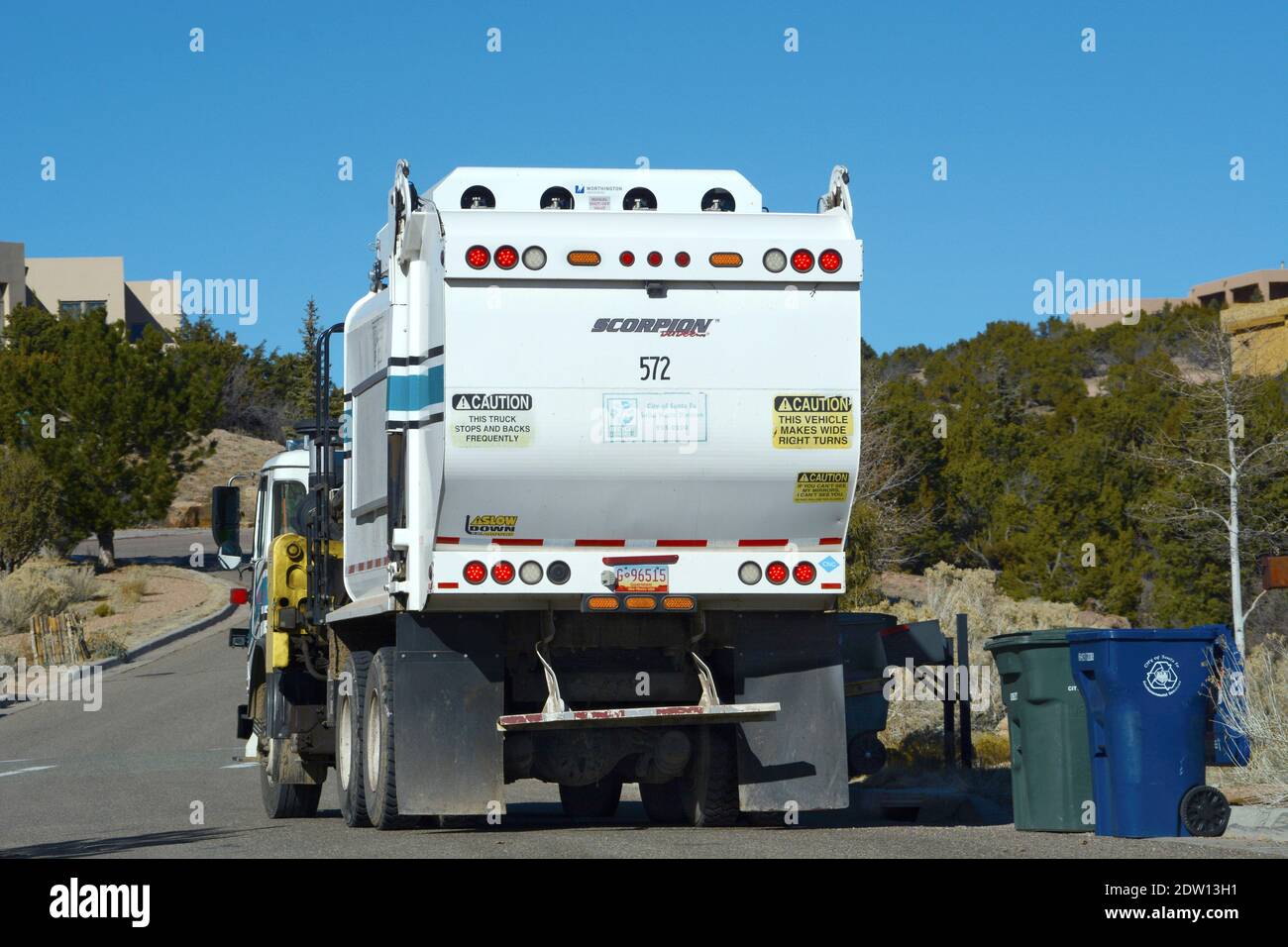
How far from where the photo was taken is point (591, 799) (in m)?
14.5

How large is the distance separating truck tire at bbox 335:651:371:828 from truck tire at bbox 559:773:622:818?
1964mm

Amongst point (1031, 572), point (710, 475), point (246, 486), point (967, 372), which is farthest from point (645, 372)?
point (967, 372)

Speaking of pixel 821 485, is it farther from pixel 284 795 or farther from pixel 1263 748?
pixel 284 795

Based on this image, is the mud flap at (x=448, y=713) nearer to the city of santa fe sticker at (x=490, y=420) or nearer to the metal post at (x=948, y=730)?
the city of santa fe sticker at (x=490, y=420)

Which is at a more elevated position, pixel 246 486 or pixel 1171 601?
pixel 246 486

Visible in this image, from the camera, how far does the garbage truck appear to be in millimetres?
11094

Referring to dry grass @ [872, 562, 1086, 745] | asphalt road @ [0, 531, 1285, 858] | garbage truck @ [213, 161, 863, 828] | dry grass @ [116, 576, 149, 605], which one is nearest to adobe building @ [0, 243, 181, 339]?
dry grass @ [116, 576, 149, 605]

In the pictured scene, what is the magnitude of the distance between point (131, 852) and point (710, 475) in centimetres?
423

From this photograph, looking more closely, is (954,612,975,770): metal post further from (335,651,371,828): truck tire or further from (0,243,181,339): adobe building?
(0,243,181,339): adobe building

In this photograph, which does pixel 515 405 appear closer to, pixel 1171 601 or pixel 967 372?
pixel 1171 601

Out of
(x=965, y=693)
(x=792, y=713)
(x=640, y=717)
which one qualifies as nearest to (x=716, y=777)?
(x=792, y=713)

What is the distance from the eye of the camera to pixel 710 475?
1123cm

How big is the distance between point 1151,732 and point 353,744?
17.9 ft

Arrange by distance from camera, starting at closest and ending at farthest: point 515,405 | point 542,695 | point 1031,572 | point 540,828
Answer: point 515,405
point 542,695
point 540,828
point 1031,572
